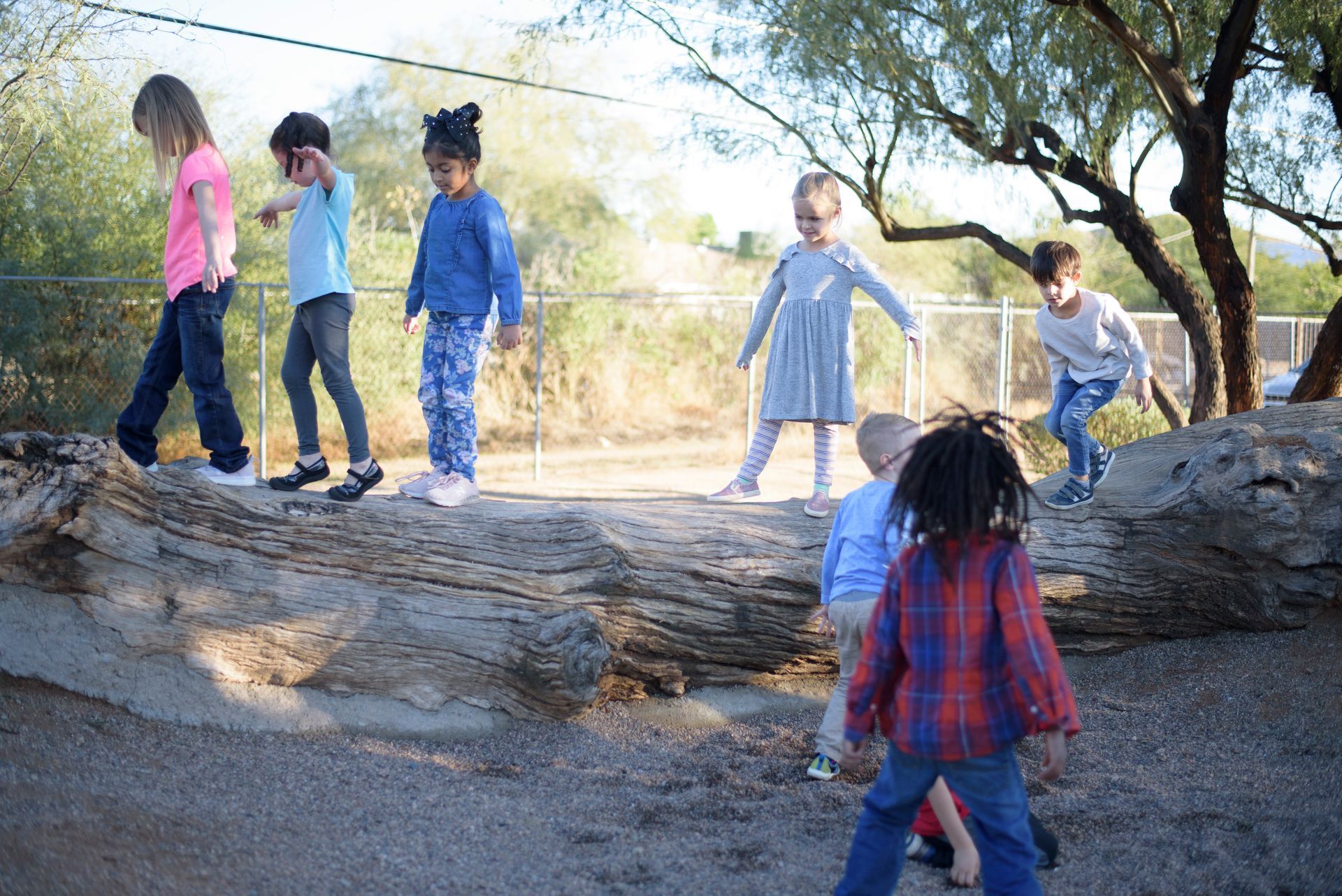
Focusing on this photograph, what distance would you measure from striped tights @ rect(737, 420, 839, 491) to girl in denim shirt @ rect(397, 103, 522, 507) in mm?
1361

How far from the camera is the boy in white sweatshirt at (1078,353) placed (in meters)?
5.13

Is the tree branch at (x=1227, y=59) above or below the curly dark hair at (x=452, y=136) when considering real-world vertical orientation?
above

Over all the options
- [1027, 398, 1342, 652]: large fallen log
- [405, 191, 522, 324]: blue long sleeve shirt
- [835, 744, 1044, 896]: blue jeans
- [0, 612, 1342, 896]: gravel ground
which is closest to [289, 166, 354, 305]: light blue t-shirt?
[405, 191, 522, 324]: blue long sleeve shirt

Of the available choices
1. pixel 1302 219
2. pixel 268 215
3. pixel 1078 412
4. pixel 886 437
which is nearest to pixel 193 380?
pixel 268 215

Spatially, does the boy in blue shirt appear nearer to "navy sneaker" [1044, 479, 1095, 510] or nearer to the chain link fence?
"navy sneaker" [1044, 479, 1095, 510]

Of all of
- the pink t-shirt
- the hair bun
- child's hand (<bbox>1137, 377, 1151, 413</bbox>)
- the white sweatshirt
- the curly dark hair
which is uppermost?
the hair bun

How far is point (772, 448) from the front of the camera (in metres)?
5.32

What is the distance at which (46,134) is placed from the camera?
8.87m

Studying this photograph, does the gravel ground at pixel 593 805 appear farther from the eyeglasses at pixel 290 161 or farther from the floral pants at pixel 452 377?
the eyeglasses at pixel 290 161

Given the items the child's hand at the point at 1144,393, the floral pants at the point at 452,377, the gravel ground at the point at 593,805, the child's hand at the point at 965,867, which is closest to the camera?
the gravel ground at the point at 593,805

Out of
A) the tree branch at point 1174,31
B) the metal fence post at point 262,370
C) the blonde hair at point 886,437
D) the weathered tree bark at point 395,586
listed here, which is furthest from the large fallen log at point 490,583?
the metal fence post at point 262,370

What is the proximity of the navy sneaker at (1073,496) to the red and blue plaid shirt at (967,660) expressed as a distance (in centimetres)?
293

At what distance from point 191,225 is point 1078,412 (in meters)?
4.14

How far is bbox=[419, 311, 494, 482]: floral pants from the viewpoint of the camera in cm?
476
